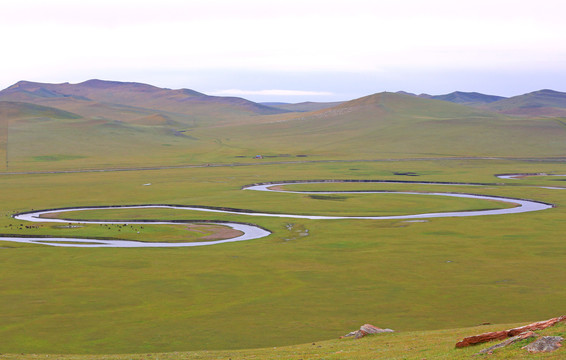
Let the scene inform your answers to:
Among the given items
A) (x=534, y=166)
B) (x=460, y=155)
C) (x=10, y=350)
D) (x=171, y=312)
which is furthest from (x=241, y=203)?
(x=460, y=155)

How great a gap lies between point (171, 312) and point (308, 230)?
116 ft

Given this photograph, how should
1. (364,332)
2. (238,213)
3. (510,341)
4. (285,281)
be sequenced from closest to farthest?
(510,341)
(364,332)
(285,281)
(238,213)

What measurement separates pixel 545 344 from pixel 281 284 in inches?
1079

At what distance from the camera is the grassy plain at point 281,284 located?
37188mm

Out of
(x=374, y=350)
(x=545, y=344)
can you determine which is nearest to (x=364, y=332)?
(x=374, y=350)

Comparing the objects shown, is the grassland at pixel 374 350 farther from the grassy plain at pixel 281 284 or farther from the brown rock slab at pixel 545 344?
the grassy plain at pixel 281 284

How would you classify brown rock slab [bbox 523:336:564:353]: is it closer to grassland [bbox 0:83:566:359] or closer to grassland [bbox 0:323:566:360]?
grassland [bbox 0:323:566:360]

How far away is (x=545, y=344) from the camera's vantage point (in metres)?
22.6

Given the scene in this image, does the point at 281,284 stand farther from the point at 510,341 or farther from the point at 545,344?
the point at 545,344

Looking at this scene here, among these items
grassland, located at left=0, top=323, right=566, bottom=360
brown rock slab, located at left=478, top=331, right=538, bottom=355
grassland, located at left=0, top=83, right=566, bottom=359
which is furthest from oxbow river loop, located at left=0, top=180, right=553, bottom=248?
brown rock slab, located at left=478, top=331, right=538, bottom=355

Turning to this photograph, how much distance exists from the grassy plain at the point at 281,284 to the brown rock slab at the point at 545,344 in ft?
16.7

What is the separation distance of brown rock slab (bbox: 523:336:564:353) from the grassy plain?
508cm

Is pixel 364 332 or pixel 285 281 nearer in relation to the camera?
pixel 364 332

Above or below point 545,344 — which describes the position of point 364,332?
below
